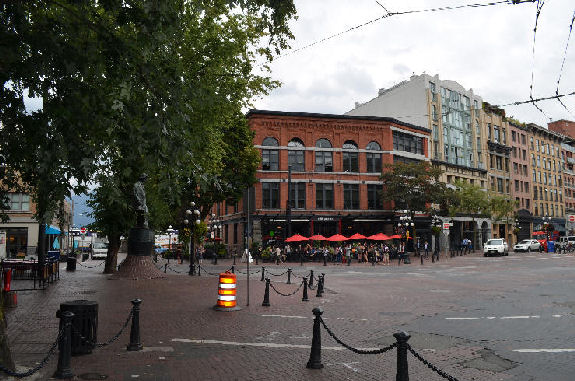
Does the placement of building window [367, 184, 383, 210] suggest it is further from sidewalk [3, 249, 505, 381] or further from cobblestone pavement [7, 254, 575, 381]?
sidewalk [3, 249, 505, 381]

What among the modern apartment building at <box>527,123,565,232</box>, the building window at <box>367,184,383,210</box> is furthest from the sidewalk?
the modern apartment building at <box>527,123,565,232</box>

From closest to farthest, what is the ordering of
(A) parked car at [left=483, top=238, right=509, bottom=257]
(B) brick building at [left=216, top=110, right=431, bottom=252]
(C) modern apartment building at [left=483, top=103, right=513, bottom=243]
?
(A) parked car at [left=483, top=238, right=509, bottom=257], (B) brick building at [left=216, top=110, right=431, bottom=252], (C) modern apartment building at [left=483, top=103, right=513, bottom=243]

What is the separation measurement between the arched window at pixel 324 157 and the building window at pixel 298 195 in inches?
107

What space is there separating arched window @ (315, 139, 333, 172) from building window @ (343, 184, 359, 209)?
2761 mm

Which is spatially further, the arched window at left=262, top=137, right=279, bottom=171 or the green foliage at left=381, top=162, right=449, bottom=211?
the arched window at left=262, top=137, right=279, bottom=171

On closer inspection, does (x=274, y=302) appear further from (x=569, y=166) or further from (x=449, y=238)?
(x=569, y=166)

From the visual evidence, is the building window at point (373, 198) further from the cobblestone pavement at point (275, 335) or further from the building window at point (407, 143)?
the cobblestone pavement at point (275, 335)

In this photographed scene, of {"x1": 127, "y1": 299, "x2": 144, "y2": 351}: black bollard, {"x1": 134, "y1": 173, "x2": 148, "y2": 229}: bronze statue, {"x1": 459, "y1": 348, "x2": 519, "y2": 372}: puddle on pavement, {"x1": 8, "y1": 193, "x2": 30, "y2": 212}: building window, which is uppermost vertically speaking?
{"x1": 8, "y1": 193, "x2": 30, "y2": 212}: building window

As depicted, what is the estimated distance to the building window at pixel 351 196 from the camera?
160 ft

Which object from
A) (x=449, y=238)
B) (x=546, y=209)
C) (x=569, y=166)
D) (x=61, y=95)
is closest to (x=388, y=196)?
(x=449, y=238)

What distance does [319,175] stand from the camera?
Answer: 157ft

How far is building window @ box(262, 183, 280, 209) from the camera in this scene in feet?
151

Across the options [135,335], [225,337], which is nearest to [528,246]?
[225,337]

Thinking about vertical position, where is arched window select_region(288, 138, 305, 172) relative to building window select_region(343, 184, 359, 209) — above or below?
above
